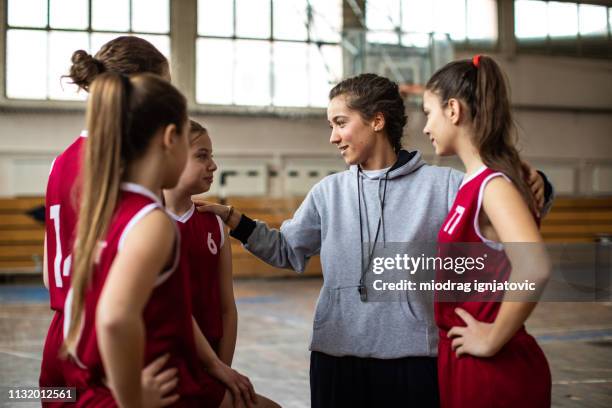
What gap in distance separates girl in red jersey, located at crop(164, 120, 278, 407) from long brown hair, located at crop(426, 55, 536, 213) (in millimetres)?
748

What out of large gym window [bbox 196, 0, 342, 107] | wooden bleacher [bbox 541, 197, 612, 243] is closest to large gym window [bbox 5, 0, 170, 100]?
large gym window [bbox 196, 0, 342, 107]

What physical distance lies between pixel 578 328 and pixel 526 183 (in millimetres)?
6170

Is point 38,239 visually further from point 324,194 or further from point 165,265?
point 165,265

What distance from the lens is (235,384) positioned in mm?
1821

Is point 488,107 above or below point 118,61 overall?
below

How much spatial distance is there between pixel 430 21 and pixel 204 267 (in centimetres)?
1301

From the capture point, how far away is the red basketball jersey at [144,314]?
1.34 m

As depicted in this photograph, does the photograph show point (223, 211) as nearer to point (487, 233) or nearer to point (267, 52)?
point (487, 233)

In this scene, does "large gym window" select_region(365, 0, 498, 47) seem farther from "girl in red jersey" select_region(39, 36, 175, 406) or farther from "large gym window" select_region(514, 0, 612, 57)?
"girl in red jersey" select_region(39, 36, 175, 406)

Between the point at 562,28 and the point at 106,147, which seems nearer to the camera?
the point at 106,147

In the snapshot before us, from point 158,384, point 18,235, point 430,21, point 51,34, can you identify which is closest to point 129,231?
point 158,384

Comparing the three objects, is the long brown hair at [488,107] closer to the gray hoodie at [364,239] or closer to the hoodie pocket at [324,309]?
the gray hoodie at [364,239]

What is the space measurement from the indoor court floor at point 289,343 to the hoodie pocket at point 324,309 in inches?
86.7

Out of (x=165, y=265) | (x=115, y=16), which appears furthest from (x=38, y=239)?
(x=165, y=265)
